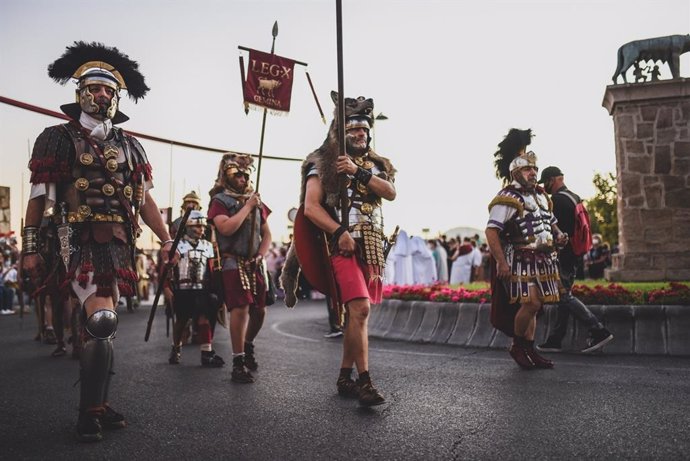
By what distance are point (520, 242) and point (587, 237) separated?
5.09ft

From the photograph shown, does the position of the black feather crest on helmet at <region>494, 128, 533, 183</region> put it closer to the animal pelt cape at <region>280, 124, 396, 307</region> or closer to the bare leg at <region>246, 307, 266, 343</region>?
the animal pelt cape at <region>280, 124, 396, 307</region>

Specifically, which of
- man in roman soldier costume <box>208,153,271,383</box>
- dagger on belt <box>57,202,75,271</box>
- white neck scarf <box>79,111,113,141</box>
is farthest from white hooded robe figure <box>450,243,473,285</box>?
dagger on belt <box>57,202,75,271</box>

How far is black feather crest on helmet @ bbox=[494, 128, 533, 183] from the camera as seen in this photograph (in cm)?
711

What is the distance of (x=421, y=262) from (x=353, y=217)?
14805 mm

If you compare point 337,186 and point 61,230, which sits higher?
point 337,186

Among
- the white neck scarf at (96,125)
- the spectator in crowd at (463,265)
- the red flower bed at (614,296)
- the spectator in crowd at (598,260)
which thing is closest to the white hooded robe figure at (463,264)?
the spectator in crowd at (463,265)

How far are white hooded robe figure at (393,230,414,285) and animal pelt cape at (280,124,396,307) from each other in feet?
45.4

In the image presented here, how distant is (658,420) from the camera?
3.77m

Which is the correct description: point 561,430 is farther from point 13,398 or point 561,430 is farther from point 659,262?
point 659,262

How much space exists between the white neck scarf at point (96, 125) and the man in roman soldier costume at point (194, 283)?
11.0ft

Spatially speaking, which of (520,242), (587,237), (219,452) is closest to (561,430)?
(219,452)

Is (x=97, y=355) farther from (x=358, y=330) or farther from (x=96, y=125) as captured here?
(x=358, y=330)

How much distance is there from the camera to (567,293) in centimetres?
705

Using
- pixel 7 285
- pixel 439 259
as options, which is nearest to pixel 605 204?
pixel 439 259
